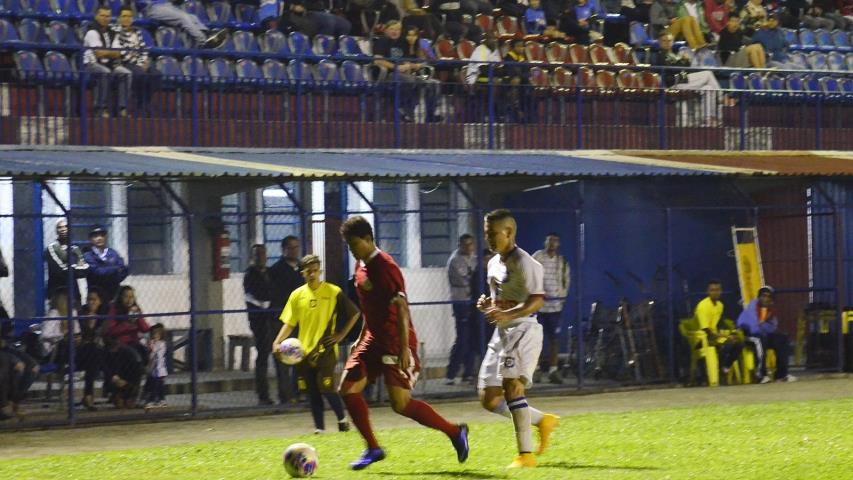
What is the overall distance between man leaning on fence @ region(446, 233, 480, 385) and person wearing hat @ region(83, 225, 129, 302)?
4140 mm

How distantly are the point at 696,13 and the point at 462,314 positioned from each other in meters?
12.3

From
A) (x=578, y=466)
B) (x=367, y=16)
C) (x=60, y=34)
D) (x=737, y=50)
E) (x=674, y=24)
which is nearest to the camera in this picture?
(x=578, y=466)

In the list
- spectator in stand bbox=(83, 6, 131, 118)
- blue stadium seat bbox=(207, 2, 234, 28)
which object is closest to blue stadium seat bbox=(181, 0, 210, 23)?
blue stadium seat bbox=(207, 2, 234, 28)

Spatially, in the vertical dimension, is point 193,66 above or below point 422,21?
below

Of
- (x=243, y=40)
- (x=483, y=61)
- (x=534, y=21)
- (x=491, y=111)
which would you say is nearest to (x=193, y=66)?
(x=243, y=40)

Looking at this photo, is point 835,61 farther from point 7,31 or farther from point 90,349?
point 90,349

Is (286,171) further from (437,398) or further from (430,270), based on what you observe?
(430,270)

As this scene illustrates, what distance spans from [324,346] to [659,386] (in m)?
6.78

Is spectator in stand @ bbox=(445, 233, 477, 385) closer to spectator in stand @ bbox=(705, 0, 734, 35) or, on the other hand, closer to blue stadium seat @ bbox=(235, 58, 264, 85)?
blue stadium seat @ bbox=(235, 58, 264, 85)

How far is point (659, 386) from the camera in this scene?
2033cm

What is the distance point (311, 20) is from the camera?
2417cm

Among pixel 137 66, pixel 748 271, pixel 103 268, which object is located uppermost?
pixel 137 66

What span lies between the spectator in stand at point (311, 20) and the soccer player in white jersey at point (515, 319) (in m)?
13.3

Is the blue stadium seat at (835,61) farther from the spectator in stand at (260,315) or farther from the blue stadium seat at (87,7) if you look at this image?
the spectator in stand at (260,315)
